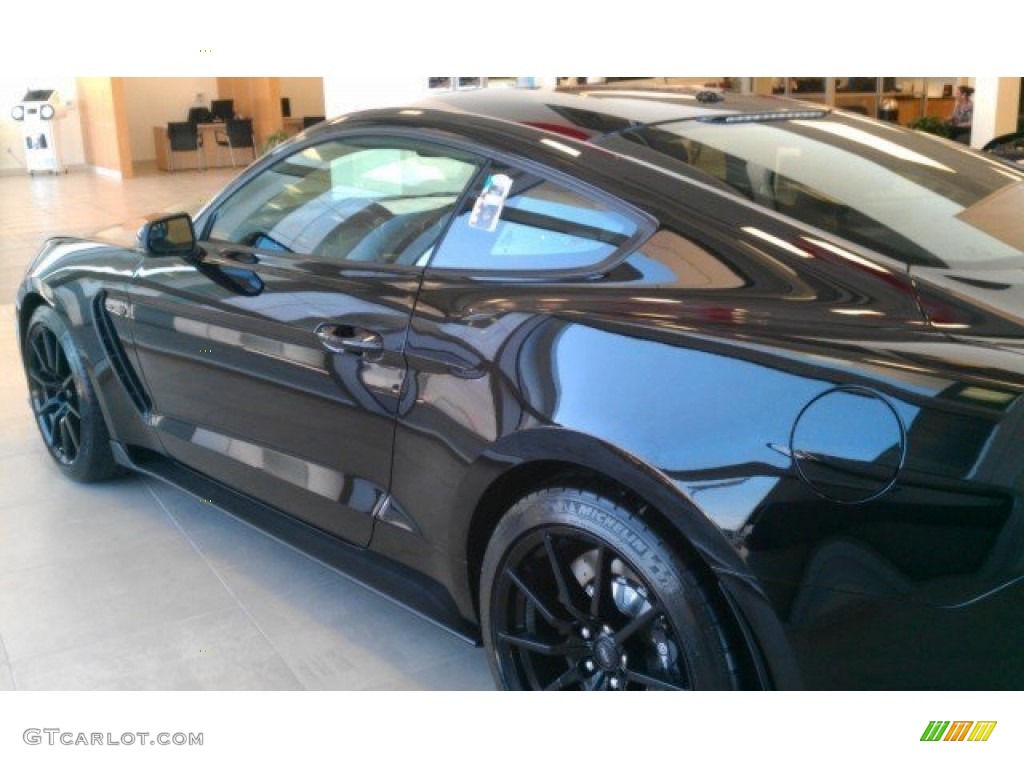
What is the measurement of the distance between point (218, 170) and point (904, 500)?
841 inches

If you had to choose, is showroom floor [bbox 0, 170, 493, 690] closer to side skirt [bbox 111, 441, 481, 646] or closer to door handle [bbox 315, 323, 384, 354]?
side skirt [bbox 111, 441, 481, 646]

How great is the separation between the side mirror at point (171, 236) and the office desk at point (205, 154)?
19085mm

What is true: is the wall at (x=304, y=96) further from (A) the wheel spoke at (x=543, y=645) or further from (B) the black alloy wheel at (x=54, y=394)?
(A) the wheel spoke at (x=543, y=645)

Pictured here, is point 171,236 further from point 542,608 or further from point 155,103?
point 155,103

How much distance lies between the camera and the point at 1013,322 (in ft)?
5.43

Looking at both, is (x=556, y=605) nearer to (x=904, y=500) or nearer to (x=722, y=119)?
(x=904, y=500)

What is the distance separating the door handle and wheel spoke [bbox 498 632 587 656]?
2.26 ft

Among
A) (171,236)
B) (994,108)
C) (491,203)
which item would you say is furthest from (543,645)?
(994,108)

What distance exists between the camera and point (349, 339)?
2445 millimetres

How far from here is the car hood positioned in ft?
5.35

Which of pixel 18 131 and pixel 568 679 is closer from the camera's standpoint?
pixel 568 679

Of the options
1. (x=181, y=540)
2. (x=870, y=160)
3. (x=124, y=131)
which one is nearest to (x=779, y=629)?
(x=870, y=160)

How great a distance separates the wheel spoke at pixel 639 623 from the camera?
1.85 meters
